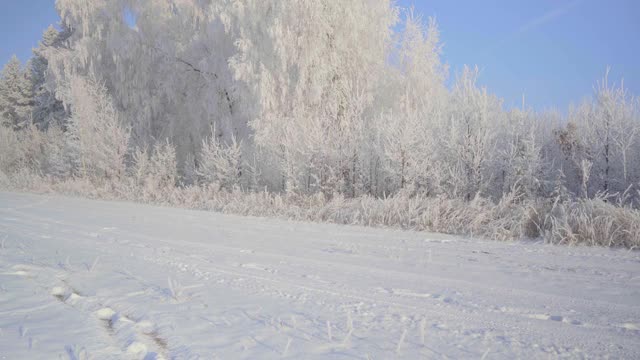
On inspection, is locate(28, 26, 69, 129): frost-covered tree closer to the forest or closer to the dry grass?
the forest

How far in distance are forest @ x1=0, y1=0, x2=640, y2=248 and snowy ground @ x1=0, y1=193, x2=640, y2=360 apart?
193 cm

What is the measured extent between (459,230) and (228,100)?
10981mm

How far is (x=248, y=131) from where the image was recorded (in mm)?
13516

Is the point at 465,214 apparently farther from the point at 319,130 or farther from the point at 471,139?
the point at 319,130

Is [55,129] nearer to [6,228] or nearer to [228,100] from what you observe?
[228,100]

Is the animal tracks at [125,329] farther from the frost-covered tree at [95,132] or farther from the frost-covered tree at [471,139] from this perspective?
the frost-covered tree at [95,132]

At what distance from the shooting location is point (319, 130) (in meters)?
10.3

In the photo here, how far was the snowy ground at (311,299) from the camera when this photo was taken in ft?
6.66

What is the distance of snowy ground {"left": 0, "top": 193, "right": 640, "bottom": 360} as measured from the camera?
6.66 feet

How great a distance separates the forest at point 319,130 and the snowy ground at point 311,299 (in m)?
1.93

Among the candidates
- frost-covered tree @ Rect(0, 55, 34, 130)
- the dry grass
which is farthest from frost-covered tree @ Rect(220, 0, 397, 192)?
frost-covered tree @ Rect(0, 55, 34, 130)

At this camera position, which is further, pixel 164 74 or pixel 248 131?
pixel 164 74

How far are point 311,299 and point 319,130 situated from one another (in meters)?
7.83

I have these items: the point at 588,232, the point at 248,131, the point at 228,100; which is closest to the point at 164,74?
the point at 228,100
